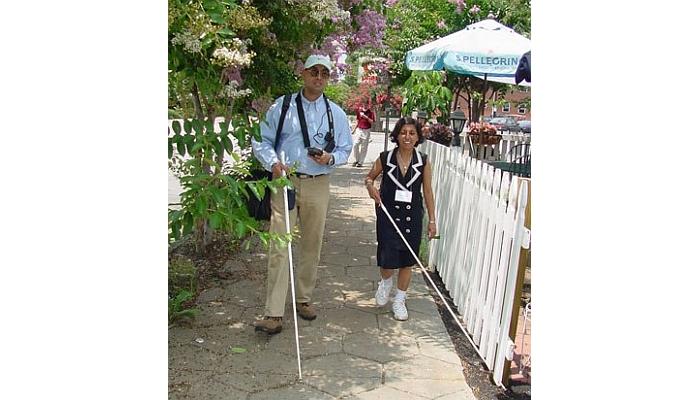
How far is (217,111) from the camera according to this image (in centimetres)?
541

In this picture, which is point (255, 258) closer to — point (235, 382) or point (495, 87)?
point (235, 382)

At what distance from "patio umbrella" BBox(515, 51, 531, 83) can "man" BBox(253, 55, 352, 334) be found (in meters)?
3.74

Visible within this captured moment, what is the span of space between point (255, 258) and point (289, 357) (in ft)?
7.83

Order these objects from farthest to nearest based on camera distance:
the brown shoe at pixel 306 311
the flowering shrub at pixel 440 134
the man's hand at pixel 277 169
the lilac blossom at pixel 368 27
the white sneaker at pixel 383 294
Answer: the flowering shrub at pixel 440 134
the lilac blossom at pixel 368 27
the white sneaker at pixel 383 294
the brown shoe at pixel 306 311
the man's hand at pixel 277 169

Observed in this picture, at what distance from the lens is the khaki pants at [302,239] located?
4184 mm

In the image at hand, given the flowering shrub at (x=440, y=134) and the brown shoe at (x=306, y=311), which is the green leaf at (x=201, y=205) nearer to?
the brown shoe at (x=306, y=311)

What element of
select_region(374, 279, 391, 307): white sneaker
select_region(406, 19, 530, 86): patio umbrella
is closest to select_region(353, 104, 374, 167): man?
select_region(406, 19, 530, 86): patio umbrella

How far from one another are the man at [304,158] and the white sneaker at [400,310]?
2.02ft

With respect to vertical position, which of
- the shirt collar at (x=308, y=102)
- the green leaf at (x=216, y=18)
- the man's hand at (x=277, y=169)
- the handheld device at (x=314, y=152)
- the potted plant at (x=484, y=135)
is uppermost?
the potted plant at (x=484, y=135)

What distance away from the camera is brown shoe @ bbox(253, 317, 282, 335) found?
419 cm

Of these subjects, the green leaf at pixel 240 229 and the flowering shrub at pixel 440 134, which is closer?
the green leaf at pixel 240 229

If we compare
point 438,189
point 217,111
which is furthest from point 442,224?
point 217,111

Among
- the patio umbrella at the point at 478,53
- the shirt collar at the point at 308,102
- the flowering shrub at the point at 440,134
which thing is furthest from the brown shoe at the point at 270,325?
the flowering shrub at the point at 440,134

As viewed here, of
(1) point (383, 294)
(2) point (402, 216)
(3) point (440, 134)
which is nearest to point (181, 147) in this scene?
(2) point (402, 216)
